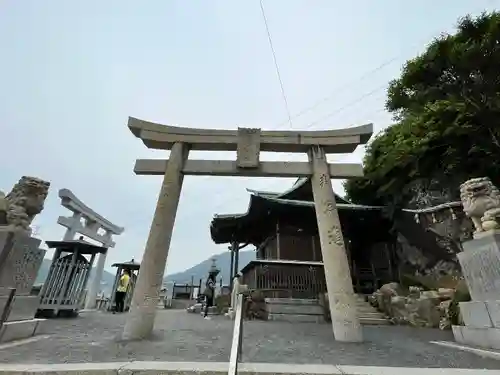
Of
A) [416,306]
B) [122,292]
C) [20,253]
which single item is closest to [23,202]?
[20,253]

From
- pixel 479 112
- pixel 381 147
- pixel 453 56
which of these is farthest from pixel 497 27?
pixel 381 147

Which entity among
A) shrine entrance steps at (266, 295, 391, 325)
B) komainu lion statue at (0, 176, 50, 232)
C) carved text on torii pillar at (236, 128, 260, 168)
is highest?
carved text on torii pillar at (236, 128, 260, 168)

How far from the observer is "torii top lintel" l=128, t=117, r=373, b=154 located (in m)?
7.26

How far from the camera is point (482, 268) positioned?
527cm

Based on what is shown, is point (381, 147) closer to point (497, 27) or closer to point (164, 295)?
point (497, 27)

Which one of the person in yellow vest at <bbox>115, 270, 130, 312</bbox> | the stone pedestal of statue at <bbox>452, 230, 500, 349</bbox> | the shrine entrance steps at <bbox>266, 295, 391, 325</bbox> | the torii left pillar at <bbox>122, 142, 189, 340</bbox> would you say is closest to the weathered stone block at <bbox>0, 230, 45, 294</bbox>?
the torii left pillar at <bbox>122, 142, 189, 340</bbox>

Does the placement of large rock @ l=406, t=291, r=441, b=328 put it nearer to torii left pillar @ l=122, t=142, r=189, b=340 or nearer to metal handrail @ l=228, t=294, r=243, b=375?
torii left pillar @ l=122, t=142, r=189, b=340

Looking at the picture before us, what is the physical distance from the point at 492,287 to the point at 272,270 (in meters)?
9.15

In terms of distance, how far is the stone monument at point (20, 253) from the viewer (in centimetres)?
483

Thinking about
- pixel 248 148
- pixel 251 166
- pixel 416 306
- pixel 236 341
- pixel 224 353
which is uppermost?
pixel 248 148

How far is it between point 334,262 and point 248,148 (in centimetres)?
334

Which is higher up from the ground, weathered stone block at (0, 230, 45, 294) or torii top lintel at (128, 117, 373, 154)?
torii top lintel at (128, 117, 373, 154)

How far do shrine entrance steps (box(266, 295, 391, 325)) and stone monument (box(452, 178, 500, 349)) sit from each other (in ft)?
20.5

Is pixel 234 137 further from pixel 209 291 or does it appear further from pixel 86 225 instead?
pixel 86 225
